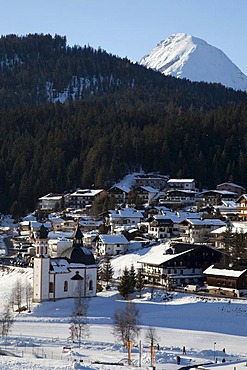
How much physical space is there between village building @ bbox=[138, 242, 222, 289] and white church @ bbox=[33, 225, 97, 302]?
500cm

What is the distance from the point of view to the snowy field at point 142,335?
33750 mm

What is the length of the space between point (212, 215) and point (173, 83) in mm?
115852

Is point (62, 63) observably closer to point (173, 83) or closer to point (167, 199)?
point (173, 83)

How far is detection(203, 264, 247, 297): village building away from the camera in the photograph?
49.9m

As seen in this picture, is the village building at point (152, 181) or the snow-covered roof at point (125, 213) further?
the village building at point (152, 181)

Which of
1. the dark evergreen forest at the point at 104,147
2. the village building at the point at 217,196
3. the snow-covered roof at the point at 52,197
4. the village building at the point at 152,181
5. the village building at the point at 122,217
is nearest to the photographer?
the village building at the point at 122,217

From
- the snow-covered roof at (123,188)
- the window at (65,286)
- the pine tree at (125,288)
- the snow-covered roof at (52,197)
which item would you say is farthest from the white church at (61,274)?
the snow-covered roof at (52,197)

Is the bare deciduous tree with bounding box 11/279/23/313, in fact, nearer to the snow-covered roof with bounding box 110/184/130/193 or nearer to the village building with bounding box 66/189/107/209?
the village building with bounding box 66/189/107/209

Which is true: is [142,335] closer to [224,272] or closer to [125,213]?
[224,272]

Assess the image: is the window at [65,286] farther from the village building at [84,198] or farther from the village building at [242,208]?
the village building at [84,198]

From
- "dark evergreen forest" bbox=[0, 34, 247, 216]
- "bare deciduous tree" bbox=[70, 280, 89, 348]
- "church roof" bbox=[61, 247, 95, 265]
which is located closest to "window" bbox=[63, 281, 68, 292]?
"bare deciduous tree" bbox=[70, 280, 89, 348]

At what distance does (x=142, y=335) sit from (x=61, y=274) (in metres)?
13.3

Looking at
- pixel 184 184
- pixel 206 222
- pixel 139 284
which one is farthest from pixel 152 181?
pixel 139 284

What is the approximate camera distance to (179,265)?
55.7 m
